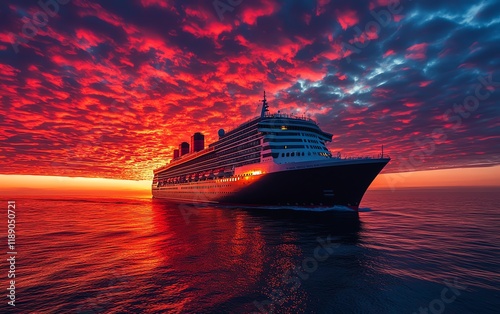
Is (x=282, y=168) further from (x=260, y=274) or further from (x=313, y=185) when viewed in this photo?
(x=260, y=274)

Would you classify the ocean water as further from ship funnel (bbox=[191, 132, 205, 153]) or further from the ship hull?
ship funnel (bbox=[191, 132, 205, 153])

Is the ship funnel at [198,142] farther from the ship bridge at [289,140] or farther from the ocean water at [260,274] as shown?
the ocean water at [260,274]

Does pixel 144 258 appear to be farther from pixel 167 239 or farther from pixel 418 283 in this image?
pixel 418 283

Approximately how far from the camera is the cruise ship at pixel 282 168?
33.9 metres

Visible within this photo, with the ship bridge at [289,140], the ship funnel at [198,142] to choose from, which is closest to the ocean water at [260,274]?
the ship bridge at [289,140]

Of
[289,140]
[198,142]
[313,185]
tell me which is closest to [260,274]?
[313,185]

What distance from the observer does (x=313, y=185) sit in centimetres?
3550

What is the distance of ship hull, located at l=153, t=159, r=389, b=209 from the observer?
33.3 meters

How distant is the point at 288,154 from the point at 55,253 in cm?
3303

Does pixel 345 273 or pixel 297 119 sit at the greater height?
pixel 297 119

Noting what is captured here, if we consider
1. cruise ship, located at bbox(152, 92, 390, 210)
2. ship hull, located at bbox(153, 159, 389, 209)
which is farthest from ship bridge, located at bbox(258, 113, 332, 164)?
ship hull, located at bbox(153, 159, 389, 209)

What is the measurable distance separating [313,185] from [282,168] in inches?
213

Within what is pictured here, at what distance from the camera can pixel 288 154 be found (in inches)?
1618

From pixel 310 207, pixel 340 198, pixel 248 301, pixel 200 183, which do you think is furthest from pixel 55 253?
pixel 200 183
